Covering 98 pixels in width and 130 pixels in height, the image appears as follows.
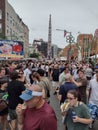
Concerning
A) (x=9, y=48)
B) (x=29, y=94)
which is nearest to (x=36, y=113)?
(x=29, y=94)

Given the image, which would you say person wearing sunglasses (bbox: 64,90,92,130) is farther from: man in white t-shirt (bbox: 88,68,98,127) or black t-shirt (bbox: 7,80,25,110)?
man in white t-shirt (bbox: 88,68,98,127)

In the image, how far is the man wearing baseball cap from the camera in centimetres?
375

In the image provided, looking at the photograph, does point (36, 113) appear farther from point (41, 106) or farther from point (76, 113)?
point (76, 113)

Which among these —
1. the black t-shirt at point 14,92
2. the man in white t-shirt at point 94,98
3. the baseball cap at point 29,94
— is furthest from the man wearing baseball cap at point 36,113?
the man in white t-shirt at point 94,98

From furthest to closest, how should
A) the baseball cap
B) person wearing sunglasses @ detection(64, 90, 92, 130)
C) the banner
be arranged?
the banner
person wearing sunglasses @ detection(64, 90, 92, 130)
the baseball cap

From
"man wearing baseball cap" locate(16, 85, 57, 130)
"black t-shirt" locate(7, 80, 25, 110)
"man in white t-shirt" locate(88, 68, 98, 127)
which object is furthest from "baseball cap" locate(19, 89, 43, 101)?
"man in white t-shirt" locate(88, 68, 98, 127)

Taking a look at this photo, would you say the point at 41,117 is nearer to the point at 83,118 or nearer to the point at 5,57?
the point at 83,118

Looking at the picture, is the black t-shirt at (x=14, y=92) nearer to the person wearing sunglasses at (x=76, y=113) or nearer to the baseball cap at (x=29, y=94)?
the person wearing sunglasses at (x=76, y=113)

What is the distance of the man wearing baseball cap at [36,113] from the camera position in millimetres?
3752

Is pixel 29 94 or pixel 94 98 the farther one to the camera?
pixel 94 98

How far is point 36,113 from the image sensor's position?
3.81 meters

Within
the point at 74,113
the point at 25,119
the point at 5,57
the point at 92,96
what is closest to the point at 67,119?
the point at 74,113

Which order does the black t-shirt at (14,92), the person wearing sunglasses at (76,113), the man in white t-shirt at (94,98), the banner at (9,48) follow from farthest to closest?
the banner at (9,48), the man in white t-shirt at (94,98), the black t-shirt at (14,92), the person wearing sunglasses at (76,113)

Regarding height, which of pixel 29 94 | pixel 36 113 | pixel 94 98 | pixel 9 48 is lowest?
pixel 94 98
